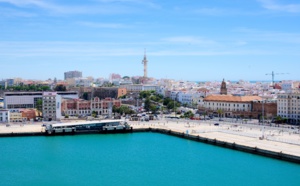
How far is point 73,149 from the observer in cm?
1786

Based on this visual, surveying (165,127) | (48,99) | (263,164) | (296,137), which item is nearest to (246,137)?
(296,137)

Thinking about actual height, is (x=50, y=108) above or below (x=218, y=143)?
above

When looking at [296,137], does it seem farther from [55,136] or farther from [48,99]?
[48,99]

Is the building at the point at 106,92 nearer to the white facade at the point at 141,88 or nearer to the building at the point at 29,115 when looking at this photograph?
the white facade at the point at 141,88

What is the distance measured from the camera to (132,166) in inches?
566

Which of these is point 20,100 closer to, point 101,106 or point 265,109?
point 101,106

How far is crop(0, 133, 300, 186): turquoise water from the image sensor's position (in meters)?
12.6

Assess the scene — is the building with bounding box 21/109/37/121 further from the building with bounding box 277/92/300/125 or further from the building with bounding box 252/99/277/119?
the building with bounding box 277/92/300/125

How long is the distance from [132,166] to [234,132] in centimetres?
749

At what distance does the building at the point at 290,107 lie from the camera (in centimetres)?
2464

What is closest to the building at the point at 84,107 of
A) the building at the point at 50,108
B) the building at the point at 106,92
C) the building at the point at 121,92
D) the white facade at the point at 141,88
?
the building at the point at 50,108

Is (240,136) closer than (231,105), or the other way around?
(240,136)

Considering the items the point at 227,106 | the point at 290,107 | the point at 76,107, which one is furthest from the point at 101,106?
the point at 290,107

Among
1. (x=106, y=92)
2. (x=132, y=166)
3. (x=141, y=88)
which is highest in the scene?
(x=141, y=88)
